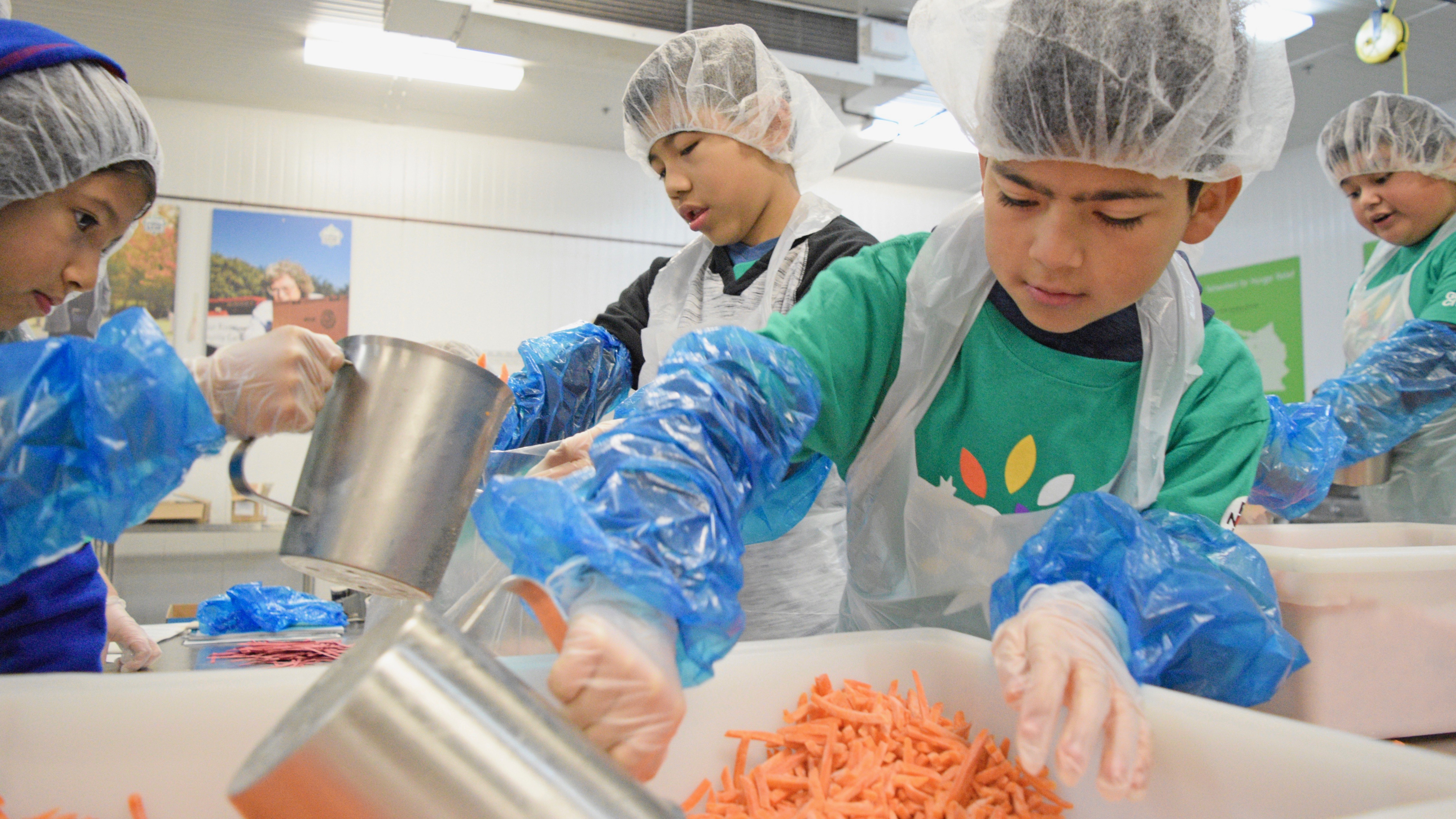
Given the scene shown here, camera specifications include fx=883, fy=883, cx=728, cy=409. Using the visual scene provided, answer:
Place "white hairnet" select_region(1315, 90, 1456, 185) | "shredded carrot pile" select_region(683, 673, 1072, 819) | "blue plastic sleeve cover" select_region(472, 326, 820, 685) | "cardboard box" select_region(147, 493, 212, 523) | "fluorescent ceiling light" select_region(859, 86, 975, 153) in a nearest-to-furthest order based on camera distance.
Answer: "blue plastic sleeve cover" select_region(472, 326, 820, 685) → "shredded carrot pile" select_region(683, 673, 1072, 819) → "white hairnet" select_region(1315, 90, 1456, 185) → "cardboard box" select_region(147, 493, 212, 523) → "fluorescent ceiling light" select_region(859, 86, 975, 153)

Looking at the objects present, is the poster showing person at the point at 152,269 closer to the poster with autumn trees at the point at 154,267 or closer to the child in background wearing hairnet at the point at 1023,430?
the poster with autumn trees at the point at 154,267

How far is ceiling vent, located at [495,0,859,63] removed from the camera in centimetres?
362

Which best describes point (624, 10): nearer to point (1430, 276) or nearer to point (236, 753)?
point (1430, 276)

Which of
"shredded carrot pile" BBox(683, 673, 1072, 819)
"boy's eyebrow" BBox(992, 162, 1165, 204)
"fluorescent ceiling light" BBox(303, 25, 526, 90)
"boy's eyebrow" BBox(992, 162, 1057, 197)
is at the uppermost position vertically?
"fluorescent ceiling light" BBox(303, 25, 526, 90)

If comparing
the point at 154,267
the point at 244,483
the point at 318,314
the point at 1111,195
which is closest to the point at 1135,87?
the point at 1111,195

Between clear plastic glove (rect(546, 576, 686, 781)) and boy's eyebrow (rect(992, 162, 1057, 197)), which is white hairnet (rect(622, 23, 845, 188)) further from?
clear plastic glove (rect(546, 576, 686, 781))

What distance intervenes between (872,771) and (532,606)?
379 millimetres

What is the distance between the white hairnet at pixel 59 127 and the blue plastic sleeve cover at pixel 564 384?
2.37 ft

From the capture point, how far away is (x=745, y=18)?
3709 mm

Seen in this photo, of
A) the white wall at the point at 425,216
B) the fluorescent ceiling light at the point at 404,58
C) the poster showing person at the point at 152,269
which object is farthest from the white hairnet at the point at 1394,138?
the poster showing person at the point at 152,269

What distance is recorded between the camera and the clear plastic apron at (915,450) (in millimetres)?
918

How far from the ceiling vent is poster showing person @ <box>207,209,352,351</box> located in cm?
255

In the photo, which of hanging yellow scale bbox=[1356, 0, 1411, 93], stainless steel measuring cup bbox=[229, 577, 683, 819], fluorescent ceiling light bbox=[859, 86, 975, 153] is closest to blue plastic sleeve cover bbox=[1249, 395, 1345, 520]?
stainless steel measuring cup bbox=[229, 577, 683, 819]

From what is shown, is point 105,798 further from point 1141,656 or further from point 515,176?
point 515,176
